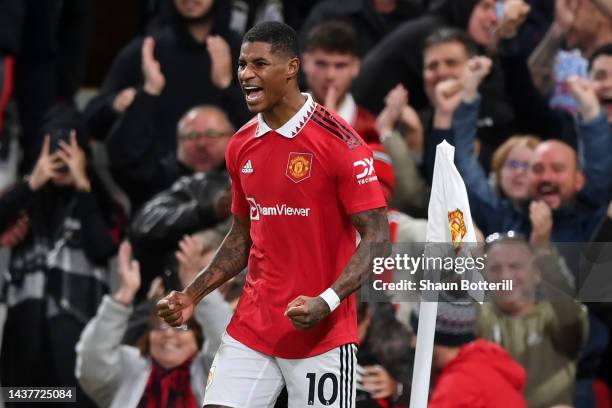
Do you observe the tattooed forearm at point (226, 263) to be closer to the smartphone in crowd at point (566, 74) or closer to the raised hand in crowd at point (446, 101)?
the raised hand in crowd at point (446, 101)

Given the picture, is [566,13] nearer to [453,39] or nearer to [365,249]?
[453,39]

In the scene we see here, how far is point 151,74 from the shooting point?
853 centimetres

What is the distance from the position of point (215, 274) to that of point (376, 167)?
208 cm

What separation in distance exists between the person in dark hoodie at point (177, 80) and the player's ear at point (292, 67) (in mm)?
3287

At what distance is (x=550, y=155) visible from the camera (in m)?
7.77

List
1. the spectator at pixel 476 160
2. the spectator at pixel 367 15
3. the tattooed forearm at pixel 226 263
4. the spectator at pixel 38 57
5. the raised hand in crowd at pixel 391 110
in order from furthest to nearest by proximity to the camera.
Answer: the spectator at pixel 367 15 → the spectator at pixel 38 57 → the raised hand in crowd at pixel 391 110 → the spectator at pixel 476 160 → the tattooed forearm at pixel 226 263

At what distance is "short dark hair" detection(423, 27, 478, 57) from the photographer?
8.44 metres

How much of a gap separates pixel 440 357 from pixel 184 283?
137 centimetres

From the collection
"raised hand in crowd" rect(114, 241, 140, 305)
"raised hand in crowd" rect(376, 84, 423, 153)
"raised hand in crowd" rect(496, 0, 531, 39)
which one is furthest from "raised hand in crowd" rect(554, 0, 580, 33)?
"raised hand in crowd" rect(114, 241, 140, 305)

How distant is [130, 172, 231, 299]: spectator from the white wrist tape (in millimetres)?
2600

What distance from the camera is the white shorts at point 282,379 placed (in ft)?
17.0

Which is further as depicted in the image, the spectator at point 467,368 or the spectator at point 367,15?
the spectator at point 367,15

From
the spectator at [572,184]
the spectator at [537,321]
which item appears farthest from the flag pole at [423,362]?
the spectator at [572,184]

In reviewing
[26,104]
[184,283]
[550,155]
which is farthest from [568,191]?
[26,104]
